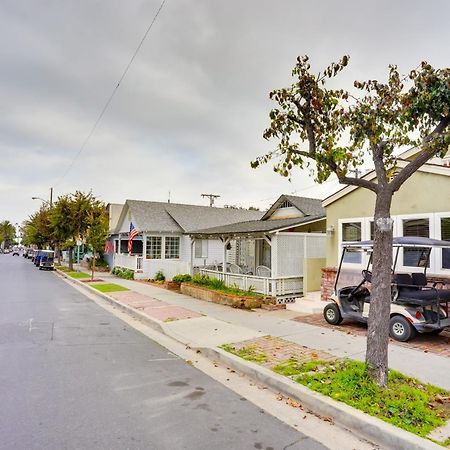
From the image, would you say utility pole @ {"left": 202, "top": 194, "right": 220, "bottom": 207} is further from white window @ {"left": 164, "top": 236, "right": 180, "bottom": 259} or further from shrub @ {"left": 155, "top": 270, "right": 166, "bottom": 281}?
shrub @ {"left": 155, "top": 270, "right": 166, "bottom": 281}

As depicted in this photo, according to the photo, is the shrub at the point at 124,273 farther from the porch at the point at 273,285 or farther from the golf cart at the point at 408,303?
the golf cart at the point at 408,303

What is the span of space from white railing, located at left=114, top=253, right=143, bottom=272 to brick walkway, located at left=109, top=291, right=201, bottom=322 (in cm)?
753

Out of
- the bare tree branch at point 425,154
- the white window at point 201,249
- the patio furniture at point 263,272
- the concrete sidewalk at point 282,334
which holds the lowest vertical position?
the concrete sidewalk at point 282,334

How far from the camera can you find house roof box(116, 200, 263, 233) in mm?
24359

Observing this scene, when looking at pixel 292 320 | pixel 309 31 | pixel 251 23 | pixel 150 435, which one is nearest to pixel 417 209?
pixel 292 320

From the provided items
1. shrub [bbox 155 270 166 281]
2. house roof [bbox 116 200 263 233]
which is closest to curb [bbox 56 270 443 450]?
shrub [bbox 155 270 166 281]

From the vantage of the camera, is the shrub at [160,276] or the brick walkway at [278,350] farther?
the shrub at [160,276]

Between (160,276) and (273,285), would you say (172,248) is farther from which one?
(273,285)

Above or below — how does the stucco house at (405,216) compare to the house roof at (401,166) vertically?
below

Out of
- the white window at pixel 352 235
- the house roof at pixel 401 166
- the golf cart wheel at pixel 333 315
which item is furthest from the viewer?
the white window at pixel 352 235

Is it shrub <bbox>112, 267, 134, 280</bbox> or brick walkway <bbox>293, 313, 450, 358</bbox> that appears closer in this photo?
brick walkway <bbox>293, 313, 450, 358</bbox>

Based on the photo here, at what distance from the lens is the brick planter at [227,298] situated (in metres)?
12.1

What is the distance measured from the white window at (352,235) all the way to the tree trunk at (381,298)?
23.2 feet

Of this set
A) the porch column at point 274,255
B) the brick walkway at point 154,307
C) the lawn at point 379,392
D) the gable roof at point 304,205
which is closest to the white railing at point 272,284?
the porch column at point 274,255
